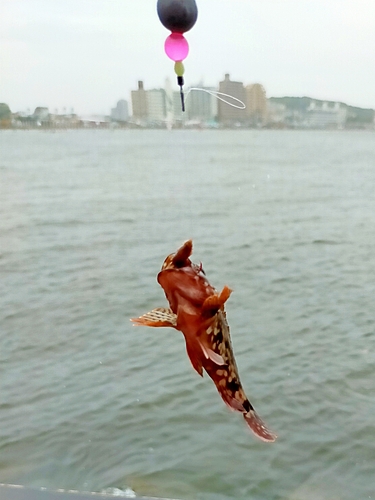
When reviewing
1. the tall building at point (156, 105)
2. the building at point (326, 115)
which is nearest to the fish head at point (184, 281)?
the tall building at point (156, 105)

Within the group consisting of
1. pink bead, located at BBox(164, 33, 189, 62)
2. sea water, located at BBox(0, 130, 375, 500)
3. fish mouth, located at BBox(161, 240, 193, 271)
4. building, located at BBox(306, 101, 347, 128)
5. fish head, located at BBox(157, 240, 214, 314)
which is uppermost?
pink bead, located at BBox(164, 33, 189, 62)

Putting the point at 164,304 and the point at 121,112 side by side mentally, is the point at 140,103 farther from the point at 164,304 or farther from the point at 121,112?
the point at 164,304

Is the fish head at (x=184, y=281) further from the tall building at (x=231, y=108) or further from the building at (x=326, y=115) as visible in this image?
the building at (x=326, y=115)

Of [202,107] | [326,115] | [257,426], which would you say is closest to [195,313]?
[257,426]

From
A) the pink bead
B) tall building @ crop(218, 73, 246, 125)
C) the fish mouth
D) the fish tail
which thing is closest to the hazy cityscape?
tall building @ crop(218, 73, 246, 125)

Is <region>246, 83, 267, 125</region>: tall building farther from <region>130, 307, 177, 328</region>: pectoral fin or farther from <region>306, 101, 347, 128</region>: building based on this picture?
<region>130, 307, 177, 328</region>: pectoral fin

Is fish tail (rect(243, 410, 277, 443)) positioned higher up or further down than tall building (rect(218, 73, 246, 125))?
further down
